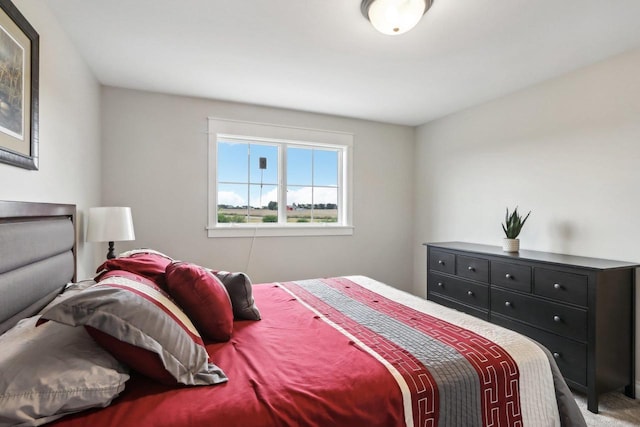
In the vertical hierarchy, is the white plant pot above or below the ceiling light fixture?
below

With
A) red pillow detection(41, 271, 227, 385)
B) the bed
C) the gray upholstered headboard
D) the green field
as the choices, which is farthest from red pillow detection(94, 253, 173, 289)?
the green field

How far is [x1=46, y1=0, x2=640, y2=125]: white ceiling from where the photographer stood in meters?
1.91

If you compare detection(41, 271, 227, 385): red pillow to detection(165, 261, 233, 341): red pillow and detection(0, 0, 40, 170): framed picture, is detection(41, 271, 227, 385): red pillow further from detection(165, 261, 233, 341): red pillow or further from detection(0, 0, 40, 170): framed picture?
detection(0, 0, 40, 170): framed picture

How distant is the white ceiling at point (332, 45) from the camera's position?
6.26ft

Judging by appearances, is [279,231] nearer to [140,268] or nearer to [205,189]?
[205,189]

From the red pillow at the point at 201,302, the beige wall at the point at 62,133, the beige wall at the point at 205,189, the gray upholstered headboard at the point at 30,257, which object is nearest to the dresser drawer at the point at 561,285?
the beige wall at the point at 205,189

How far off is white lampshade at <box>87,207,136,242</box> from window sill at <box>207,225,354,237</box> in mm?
1000

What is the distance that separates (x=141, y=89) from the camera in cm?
314

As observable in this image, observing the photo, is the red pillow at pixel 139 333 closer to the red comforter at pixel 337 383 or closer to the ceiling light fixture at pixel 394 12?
the red comforter at pixel 337 383

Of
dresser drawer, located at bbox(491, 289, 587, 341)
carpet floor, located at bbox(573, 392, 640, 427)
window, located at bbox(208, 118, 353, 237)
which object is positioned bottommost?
carpet floor, located at bbox(573, 392, 640, 427)

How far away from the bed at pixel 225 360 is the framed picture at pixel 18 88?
27 cm

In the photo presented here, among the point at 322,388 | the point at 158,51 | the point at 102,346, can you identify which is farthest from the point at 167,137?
the point at 322,388

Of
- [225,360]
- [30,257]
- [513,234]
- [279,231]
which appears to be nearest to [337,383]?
[225,360]

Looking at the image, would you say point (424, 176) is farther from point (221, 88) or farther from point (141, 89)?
point (141, 89)
